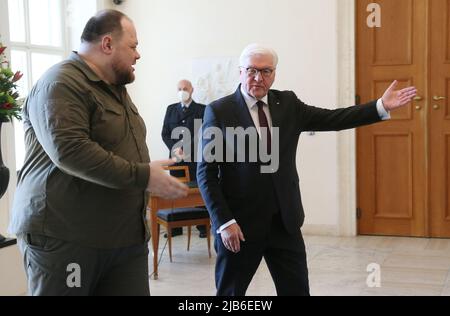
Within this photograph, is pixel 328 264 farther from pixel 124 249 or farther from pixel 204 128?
pixel 124 249

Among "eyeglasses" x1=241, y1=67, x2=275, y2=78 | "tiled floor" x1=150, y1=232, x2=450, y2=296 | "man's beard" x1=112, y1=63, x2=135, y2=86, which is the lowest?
"tiled floor" x1=150, y1=232, x2=450, y2=296

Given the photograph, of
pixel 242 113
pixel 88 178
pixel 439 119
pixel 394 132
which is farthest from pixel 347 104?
pixel 88 178

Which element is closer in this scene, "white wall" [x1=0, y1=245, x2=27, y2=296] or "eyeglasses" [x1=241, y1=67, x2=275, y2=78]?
"eyeglasses" [x1=241, y1=67, x2=275, y2=78]

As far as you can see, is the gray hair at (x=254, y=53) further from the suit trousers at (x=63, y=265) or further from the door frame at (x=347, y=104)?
the door frame at (x=347, y=104)

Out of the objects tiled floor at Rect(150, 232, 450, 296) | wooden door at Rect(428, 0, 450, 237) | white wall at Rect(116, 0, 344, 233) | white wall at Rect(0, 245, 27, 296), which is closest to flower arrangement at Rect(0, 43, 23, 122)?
white wall at Rect(0, 245, 27, 296)

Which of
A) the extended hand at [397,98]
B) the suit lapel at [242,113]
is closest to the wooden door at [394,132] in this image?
the extended hand at [397,98]

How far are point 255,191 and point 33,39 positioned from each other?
4105 millimetres

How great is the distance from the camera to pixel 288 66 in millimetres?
6273

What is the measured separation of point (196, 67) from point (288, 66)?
1.05 metres

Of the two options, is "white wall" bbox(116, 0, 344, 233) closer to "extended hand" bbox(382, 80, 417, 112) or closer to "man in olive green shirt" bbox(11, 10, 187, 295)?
"extended hand" bbox(382, 80, 417, 112)

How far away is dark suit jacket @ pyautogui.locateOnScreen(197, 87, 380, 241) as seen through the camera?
8.66 ft

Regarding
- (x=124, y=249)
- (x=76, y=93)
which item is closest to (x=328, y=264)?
(x=124, y=249)

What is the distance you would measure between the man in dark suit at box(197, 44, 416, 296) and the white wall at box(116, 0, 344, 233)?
3416 millimetres

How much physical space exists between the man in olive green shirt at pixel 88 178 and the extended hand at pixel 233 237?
0.53 meters
